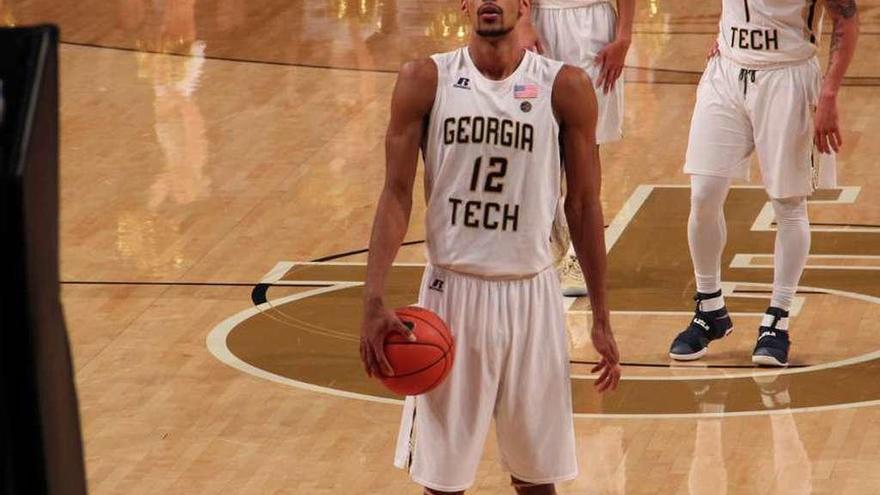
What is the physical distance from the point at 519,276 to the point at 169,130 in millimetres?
7148

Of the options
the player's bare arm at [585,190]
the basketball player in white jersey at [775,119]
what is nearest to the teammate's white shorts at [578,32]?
the basketball player in white jersey at [775,119]

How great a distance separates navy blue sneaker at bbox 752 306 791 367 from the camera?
6.38 metres

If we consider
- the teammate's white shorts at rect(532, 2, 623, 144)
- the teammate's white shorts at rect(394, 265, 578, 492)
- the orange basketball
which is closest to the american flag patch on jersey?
the teammate's white shorts at rect(394, 265, 578, 492)

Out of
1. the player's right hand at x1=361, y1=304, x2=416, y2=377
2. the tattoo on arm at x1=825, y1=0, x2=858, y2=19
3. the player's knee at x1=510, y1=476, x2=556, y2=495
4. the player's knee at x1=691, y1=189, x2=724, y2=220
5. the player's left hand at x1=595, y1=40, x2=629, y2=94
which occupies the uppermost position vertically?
the tattoo on arm at x1=825, y1=0, x2=858, y2=19

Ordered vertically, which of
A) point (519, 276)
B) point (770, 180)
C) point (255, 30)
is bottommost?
point (255, 30)

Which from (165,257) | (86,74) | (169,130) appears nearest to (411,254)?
(165,257)

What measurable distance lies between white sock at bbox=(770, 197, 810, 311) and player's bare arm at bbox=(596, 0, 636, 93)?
113cm

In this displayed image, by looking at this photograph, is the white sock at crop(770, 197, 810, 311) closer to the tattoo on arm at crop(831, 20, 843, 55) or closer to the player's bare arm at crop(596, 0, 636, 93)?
the tattoo on arm at crop(831, 20, 843, 55)

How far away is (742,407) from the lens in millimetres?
5941

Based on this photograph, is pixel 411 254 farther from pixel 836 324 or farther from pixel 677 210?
pixel 836 324

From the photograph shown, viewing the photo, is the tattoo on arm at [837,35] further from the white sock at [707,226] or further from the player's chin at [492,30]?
the player's chin at [492,30]

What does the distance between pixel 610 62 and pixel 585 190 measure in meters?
3.46

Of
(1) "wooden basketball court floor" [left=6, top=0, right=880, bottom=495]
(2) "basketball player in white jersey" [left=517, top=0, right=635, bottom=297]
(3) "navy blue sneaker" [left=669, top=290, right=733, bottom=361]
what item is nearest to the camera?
(1) "wooden basketball court floor" [left=6, top=0, right=880, bottom=495]

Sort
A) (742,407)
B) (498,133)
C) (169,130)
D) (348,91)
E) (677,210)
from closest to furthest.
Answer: (498,133) → (742,407) → (677,210) → (169,130) → (348,91)
